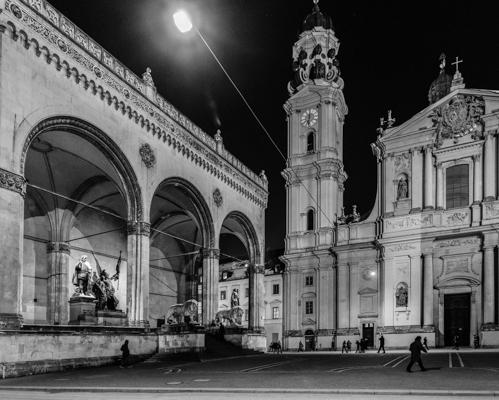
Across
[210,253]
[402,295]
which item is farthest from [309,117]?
[210,253]

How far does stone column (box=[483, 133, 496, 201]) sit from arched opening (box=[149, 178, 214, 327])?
21.4 meters

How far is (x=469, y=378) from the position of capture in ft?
50.0

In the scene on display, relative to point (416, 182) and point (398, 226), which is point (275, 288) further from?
point (416, 182)

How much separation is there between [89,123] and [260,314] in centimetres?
2204

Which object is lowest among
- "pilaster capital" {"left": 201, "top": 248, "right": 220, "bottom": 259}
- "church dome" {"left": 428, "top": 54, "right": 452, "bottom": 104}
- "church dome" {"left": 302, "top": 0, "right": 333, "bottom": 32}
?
"pilaster capital" {"left": 201, "top": 248, "right": 220, "bottom": 259}

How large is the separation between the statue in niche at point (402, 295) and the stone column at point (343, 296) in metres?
5.13

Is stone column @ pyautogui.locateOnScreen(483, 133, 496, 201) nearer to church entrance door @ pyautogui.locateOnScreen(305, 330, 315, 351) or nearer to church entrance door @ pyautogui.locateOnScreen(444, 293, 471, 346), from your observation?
church entrance door @ pyautogui.locateOnScreen(444, 293, 471, 346)

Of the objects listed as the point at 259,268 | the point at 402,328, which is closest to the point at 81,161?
the point at 259,268

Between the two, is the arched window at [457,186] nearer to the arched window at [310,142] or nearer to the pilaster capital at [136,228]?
the arched window at [310,142]

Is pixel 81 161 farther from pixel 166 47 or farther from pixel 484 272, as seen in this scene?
pixel 484 272

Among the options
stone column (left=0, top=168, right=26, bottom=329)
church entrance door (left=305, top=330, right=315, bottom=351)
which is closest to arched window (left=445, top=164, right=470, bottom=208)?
church entrance door (left=305, top=330, right=315, bottom=351)

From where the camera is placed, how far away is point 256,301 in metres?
42.0

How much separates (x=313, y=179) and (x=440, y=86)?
1464 cm

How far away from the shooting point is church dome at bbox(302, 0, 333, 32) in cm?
5900
